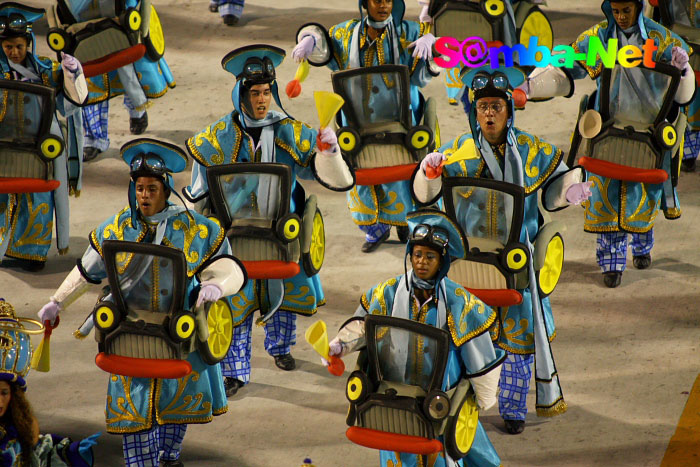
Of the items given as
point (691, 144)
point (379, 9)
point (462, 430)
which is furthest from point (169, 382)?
point (691, 144)

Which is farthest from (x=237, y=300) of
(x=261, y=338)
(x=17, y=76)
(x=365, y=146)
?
(x=17, y=76)

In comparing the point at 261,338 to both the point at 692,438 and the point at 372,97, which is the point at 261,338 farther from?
the point at 692,438

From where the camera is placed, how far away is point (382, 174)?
8484mm

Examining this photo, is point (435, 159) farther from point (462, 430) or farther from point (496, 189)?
point (462, 430)

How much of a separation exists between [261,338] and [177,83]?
3210 millimetres

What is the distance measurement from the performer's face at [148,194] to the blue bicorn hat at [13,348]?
0.71 meters

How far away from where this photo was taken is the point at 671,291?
865 centimetres

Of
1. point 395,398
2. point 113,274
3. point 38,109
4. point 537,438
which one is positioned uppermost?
point 38,109

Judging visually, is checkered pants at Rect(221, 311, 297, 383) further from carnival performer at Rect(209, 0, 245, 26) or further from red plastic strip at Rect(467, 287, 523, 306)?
carnival performer at Rect(209, 0, 245, 26)

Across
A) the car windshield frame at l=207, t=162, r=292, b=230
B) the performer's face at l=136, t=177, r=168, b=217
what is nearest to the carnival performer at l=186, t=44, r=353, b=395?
the car windshield frame at l=207, t=162, r=292, b=230

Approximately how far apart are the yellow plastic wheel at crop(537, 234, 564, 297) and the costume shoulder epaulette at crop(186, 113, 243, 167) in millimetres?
1574

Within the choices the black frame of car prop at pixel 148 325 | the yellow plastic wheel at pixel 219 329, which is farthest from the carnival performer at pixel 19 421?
the yellow plastic wheel at pixel 219 329

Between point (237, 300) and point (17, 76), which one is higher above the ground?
point (17, 76)

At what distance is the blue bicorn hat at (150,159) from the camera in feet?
21.7
